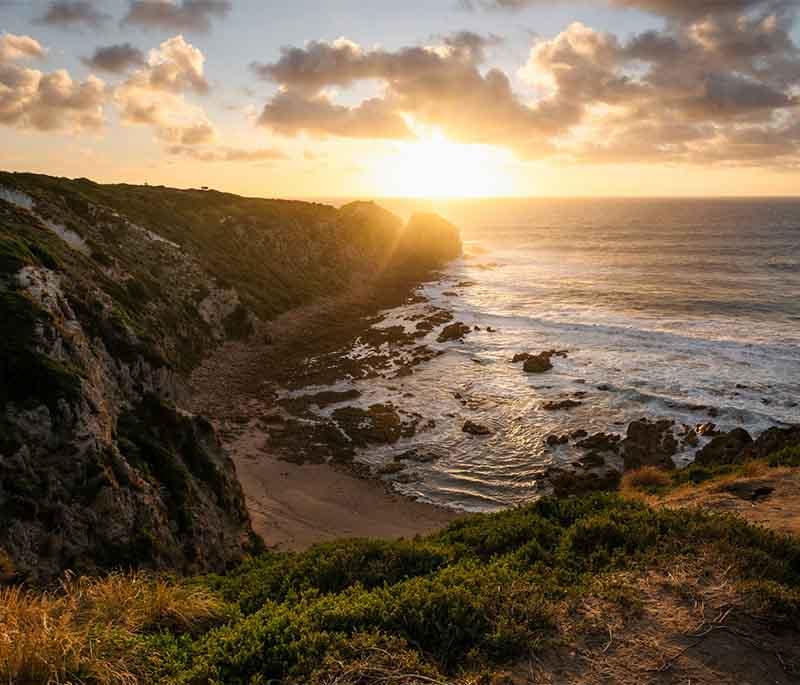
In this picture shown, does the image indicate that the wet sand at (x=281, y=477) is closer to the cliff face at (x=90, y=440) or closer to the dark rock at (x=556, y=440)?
the cliff face at (x=90, y=440)

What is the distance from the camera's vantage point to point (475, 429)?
3161 centimetres

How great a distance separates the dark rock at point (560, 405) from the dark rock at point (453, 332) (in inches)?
668

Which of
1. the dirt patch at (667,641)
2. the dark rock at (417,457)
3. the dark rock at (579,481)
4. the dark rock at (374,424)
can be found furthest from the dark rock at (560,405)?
the dirt patch at (667,641)

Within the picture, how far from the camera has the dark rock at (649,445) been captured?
27484mm

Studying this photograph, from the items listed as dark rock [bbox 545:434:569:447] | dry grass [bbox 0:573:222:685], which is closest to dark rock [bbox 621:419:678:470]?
dark rock [bbox 545:434:569:447]

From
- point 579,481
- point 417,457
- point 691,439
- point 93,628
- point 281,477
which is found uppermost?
point 93,628

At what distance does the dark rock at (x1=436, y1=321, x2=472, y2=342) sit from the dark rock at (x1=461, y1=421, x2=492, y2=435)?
747 inches

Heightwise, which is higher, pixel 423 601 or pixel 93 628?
pixel 93 628

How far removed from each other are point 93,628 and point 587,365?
3974cm

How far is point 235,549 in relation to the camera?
17703 millimetres

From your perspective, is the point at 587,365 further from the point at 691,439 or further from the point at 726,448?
the point at 726,448

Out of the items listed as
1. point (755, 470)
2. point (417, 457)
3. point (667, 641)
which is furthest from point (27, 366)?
point (755, 470)

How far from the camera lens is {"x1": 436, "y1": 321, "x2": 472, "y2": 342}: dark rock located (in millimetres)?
50706

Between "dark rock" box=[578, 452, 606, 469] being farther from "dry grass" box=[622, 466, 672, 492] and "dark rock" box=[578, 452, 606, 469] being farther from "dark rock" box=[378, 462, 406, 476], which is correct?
"dark rock" box=[378, 462, 406, 476]
